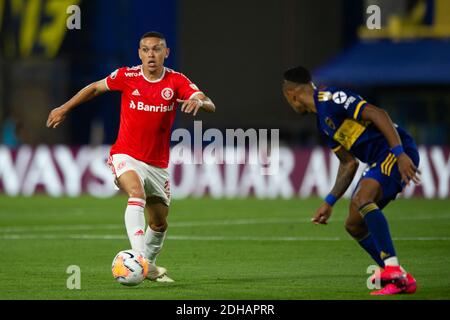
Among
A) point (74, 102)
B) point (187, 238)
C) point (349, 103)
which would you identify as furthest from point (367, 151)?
point (187, 238)

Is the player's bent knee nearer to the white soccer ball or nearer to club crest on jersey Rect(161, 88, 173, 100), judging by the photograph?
the white soccer ball

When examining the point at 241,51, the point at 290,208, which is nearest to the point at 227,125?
the point at 241,51

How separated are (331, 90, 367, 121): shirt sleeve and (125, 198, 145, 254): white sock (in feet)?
7.25

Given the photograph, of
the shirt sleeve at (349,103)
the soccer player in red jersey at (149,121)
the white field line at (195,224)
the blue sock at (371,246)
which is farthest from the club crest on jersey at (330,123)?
the white field line at (195,224)

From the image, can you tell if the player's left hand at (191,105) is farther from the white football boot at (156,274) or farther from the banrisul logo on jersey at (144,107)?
the white football boot at (156,274)

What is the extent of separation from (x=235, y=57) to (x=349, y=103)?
29.9 meters

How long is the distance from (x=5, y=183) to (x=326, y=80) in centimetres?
986

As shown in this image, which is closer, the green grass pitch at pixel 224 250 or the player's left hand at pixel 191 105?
the player's left hand at pixel 191 105

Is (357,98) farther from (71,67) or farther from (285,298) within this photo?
(71,67)

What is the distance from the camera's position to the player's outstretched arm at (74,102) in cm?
1298

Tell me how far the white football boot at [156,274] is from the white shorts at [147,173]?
71 centimetres

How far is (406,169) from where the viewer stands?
36.4 feet

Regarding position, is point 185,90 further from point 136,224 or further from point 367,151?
point 367,151
